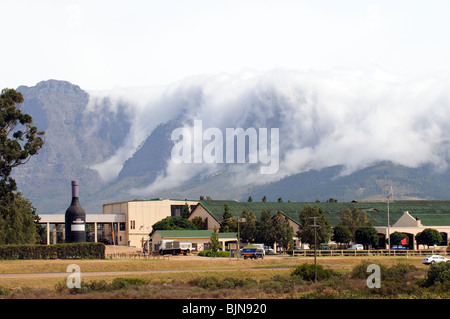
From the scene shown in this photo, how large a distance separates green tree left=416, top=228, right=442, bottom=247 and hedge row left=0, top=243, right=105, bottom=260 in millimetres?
55529

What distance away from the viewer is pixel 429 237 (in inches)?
4473

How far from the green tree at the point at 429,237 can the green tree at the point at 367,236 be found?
768 cm

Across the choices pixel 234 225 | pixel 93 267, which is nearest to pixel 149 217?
pixel 234 225

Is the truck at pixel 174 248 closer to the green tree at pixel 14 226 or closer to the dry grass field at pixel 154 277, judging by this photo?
the green tree at pixel 14 226

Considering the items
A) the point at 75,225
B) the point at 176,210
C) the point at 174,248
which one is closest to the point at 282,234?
the point at 174,248

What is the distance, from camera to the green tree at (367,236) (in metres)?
113

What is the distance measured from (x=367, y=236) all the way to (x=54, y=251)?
52.8m

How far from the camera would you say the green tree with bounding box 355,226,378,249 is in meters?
113

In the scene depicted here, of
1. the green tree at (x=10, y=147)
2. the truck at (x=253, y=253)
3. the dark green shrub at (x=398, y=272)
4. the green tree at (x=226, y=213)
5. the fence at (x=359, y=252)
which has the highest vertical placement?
the green tree at (x=10, y=147)

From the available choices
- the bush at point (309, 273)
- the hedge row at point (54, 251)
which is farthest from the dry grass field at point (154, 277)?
the hedge row at point (54, 251)

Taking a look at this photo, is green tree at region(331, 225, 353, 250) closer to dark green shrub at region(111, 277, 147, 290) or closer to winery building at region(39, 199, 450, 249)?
winery building at region(39, 199, 450, 249)

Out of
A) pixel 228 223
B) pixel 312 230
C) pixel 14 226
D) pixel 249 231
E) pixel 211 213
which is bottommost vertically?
pixel 249 231

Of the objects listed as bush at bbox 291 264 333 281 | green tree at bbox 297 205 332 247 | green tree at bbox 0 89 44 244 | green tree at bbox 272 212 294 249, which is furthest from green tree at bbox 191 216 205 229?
bush at bbox 291 264 333 281

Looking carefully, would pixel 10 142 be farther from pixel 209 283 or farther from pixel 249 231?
pixel 249 231
